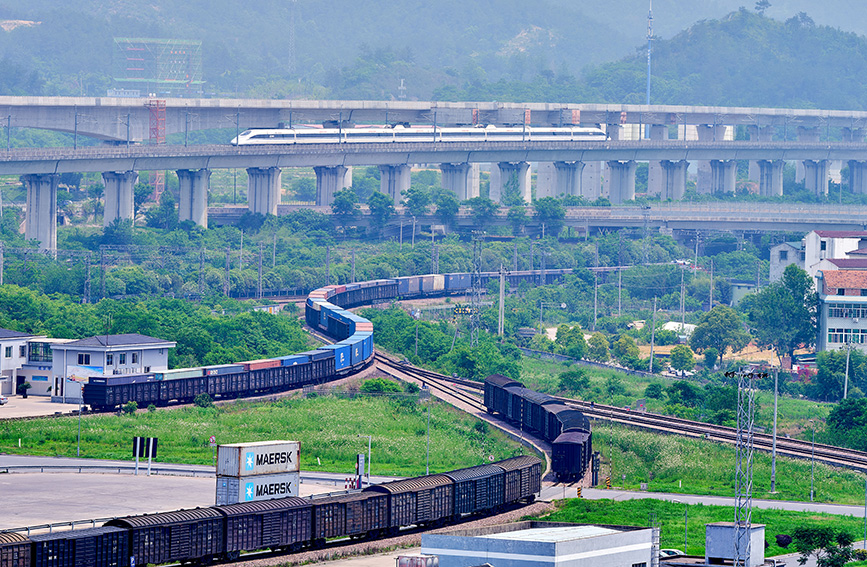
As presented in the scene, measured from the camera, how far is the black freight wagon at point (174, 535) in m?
48.8

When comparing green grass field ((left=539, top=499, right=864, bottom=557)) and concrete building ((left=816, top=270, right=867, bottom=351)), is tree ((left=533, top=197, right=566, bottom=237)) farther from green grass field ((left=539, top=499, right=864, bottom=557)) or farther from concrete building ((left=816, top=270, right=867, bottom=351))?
green grass field ((left=539, top=499, right=864, bottom=557))

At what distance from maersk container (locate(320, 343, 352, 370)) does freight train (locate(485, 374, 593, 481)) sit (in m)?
12.2

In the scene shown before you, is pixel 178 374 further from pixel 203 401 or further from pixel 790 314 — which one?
pixel 790 314

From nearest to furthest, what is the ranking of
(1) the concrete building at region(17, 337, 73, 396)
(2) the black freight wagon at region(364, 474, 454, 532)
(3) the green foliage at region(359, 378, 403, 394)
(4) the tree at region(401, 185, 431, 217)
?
(2) the black freight wagon at region(364, 474, 454, 532) < (1) the concrete building at region(17, 337, 73, 396) < (3) the green foliage at region(359, 378, 403, 394) < (4) the tree at region(401, 185, 431, 217)

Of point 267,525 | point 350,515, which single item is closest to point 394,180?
point 350,515

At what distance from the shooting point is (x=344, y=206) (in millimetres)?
175250

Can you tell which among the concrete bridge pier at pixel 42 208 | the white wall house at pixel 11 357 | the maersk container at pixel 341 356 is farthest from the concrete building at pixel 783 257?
the white wall house at pixel 11 357

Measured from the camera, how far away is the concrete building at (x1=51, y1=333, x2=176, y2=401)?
8944 centimetres

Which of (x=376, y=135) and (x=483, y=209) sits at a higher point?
(x=376, y=135)

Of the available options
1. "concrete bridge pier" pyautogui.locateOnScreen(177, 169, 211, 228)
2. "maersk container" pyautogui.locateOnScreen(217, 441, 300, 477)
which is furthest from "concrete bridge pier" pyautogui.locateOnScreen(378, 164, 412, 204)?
"maersk container" pyautogui.locateOnScreen(217, 441, 300, 477)

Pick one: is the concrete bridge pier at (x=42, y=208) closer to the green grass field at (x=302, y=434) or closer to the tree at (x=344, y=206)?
the tree at (x=344, y=206)

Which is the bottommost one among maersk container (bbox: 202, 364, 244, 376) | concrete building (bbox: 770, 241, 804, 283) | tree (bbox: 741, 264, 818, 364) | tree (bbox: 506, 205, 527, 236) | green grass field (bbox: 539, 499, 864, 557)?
green grass field (bbox: 539, 499, 864, 557)

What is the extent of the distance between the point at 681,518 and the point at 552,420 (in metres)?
17.9

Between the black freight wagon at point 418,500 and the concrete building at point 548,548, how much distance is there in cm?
766
